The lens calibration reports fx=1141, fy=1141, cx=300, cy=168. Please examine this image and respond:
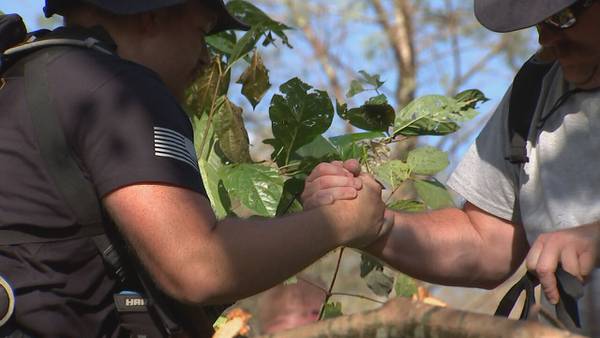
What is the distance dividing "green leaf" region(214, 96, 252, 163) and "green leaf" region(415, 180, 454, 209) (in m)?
0.63

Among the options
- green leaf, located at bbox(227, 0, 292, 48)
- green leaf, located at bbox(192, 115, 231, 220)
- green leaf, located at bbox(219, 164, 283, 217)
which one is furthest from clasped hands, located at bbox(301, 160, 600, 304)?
green leaf, located at bbox(227, 0, 292, 48)

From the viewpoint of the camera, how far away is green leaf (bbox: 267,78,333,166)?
→ 382 centimetres

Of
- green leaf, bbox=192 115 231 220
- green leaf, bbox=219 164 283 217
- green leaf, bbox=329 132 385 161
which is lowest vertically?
green leaf, bbox=192 115 231 220

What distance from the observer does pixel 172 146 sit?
2611 millimetres

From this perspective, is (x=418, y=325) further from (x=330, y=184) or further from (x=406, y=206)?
(x=406, y=206)

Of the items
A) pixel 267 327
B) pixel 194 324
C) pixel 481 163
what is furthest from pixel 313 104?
pixel 267 327

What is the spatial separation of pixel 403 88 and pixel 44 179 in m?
13.1

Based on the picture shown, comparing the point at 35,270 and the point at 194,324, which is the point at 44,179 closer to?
the point at 35,270

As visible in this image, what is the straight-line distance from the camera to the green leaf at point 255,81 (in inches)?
162

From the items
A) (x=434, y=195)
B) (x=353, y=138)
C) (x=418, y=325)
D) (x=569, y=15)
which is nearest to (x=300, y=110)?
(x=353, y=138)

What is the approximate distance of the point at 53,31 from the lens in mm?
2889

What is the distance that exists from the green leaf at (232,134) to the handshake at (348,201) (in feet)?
1.67

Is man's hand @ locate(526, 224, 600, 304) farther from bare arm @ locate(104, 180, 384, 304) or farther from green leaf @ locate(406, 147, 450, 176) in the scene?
green leaf @ locate(406, 147, 450, 176)

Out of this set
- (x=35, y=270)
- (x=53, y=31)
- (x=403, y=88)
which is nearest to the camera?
(x=35, y=270)
